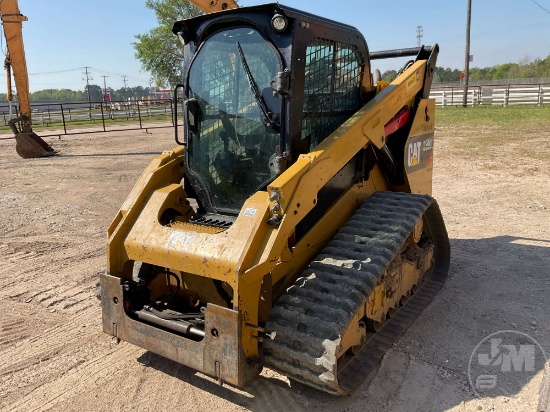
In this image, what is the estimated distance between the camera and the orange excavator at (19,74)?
14.2 meters

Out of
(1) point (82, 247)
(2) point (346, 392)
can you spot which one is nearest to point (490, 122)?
(1) point (82, 247)

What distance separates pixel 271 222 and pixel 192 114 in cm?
139

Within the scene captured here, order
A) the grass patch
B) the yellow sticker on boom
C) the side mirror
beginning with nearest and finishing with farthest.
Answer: the side mirror
the yellow sticker on boom
the grass patch

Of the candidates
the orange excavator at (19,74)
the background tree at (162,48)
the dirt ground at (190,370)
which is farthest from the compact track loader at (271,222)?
the background tree at (162,48)

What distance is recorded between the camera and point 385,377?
350 cm

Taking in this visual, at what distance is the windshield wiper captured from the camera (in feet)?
11.6

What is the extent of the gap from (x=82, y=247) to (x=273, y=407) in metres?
4.08

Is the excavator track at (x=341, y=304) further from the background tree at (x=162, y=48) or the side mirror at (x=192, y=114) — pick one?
the background tree at (x=162, y=48)

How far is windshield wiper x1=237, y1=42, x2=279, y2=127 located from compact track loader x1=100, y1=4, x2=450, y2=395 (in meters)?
0.01

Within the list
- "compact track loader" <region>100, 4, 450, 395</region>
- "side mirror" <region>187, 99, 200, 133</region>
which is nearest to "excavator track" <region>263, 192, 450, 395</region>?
"compact track loader" <region>100, 4, 450, 395</region>

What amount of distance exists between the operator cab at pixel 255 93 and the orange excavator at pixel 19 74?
40.3 feet

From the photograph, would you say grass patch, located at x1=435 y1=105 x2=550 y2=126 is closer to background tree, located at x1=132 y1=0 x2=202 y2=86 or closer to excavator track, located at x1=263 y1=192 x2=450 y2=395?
excavator track, located at x1=263 y1=192 x2=450 y2=395

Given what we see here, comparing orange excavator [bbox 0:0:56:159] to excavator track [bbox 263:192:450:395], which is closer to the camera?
excavator track [bbox 263:192:450:395]

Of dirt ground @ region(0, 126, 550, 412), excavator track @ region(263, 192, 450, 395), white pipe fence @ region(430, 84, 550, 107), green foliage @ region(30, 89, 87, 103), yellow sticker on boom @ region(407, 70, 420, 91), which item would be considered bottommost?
dirt ground @ region(0, 126, 550, 412)
